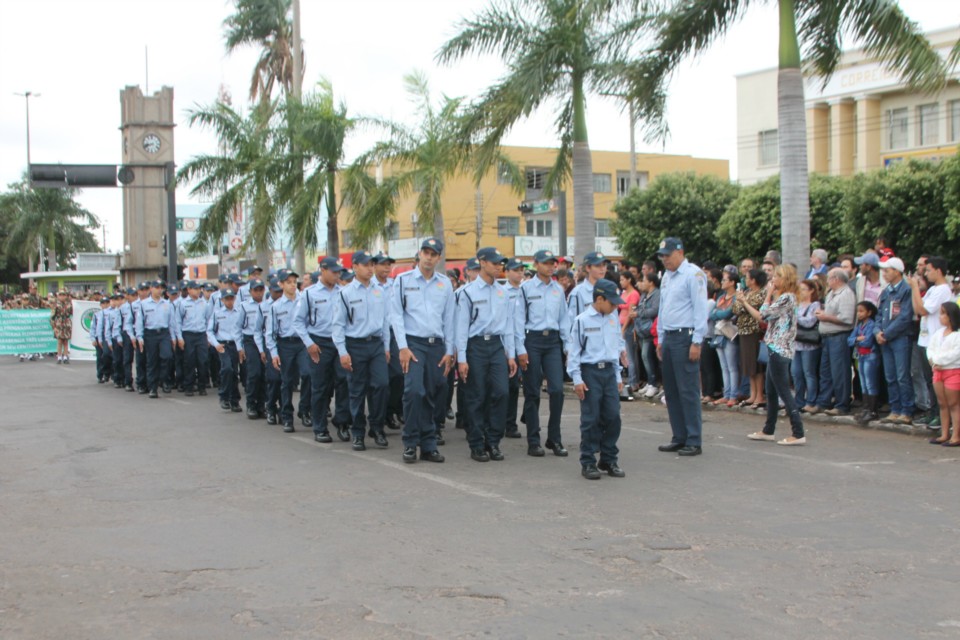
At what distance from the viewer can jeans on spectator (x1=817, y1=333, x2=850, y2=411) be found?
1220 centimetres

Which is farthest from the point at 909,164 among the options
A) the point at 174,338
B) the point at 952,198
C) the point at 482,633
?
the point at 482,633

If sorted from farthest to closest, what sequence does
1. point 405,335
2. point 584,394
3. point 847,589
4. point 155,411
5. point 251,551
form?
point 155,411 < point 405,335 < point 584,394 < point 251,551 < point 847,589

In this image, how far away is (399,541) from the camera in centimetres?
653

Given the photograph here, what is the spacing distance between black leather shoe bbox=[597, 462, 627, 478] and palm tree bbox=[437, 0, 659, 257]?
10.2 metres

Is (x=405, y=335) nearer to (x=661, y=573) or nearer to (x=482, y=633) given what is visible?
(x=661, y=573)

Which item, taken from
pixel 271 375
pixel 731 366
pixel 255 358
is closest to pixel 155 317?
pixel 255 358

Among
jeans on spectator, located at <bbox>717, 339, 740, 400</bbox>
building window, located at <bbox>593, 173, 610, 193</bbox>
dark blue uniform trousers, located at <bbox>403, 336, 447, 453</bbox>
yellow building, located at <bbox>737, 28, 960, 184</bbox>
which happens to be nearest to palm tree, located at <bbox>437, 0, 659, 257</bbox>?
jeans on spectator, located at <bbox>717, 339, 740, 400</bbox>

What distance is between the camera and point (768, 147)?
5359 cm

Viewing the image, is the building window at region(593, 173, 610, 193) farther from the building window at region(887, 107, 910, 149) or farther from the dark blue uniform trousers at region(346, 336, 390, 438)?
the dark blue uniform trousers at region(346, 336, 390, 438)

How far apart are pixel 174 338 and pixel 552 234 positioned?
1866 inches

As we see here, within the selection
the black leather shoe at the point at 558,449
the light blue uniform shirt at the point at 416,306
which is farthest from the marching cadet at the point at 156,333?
the black leather shoe at the point at 558,449

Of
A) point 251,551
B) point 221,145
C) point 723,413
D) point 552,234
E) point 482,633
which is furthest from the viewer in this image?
point 552,234

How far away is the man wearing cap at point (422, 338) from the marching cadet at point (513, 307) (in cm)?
66

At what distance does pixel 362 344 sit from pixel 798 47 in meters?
9.18
